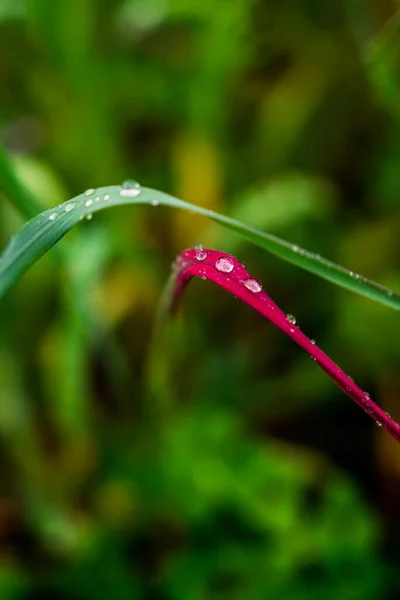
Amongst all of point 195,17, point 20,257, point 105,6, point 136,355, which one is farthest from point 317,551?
point 105,6

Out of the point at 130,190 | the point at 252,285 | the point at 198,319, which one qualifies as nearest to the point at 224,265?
the point at 252,285

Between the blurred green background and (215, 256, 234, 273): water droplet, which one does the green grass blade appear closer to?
(215, 256, 234, 273): water droplet

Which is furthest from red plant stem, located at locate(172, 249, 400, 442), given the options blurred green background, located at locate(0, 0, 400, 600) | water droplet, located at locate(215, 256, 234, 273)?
blurred green background, located at locate(0, 0, 400, 600)

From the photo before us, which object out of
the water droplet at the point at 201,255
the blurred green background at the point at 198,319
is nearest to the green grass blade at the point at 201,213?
the water droplet at the point at 201,255

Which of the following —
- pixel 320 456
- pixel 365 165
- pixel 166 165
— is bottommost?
pixel 320 456

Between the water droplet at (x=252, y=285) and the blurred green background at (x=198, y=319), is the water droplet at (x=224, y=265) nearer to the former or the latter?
the water droplet at (x=252, y=285)

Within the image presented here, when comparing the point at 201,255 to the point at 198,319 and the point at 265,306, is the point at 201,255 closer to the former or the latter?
the point at 265,306

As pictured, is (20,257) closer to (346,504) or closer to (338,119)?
(346,504)
